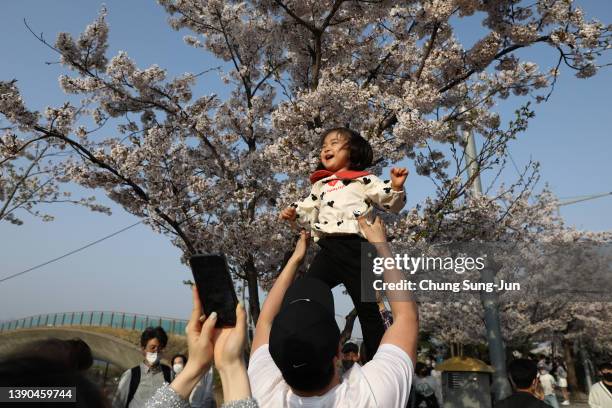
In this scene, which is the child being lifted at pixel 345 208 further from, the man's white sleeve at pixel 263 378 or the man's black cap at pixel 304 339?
A: the man's black cap at pixel 304 339

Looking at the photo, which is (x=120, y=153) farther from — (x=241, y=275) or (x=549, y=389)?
(x=549, y=389)

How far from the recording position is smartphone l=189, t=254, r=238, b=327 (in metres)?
1.36

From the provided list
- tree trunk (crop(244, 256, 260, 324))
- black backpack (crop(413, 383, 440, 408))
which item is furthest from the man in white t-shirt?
tree trunk (crop(244, 256, 260, 324))

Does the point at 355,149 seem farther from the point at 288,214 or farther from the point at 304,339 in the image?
the point at 304,339

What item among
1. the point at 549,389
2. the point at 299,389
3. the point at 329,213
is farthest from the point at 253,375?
the point at 549,389

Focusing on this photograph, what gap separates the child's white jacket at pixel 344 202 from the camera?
3230 mm

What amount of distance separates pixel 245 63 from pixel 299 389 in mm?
9896

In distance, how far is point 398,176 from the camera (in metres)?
3.12

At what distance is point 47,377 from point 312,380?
0.84 meters

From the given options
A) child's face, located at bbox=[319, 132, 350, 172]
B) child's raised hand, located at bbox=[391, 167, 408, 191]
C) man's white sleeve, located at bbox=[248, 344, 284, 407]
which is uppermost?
child's face, located at bbox=[319, 132, 350, 172]

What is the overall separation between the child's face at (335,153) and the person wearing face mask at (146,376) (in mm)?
2573

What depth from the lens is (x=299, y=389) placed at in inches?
58.6

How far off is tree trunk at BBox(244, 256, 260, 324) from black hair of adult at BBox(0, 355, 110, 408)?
7.94 m

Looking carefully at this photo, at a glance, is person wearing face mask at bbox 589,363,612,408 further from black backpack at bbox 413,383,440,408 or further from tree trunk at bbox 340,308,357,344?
tree trunk at bbox 340,308,357,344
